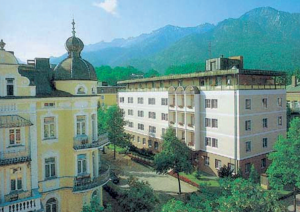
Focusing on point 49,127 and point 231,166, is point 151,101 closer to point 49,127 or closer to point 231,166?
point 231,166

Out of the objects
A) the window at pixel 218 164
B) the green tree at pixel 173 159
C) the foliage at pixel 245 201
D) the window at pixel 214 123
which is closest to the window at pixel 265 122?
the window at pixel 214 123

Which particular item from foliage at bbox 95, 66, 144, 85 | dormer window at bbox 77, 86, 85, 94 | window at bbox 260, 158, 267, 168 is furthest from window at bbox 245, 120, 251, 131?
foliage at bbox 95, 66, 144, 85

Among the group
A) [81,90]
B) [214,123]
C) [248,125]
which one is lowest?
[248,125]

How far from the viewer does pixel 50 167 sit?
22.2 meters

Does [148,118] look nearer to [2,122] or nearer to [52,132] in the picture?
[52,132]

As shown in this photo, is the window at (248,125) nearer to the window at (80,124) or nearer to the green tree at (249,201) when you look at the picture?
the window at (80,124)

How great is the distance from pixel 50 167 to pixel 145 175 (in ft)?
53.0

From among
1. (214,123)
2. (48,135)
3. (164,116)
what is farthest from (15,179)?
(164,116)

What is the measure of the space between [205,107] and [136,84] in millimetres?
20549

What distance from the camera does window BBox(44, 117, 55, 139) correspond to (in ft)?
71.6

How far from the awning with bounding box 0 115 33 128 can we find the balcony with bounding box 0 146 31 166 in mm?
1835

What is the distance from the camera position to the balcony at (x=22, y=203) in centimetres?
1814

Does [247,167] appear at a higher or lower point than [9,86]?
lower

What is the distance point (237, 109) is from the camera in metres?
32.4
